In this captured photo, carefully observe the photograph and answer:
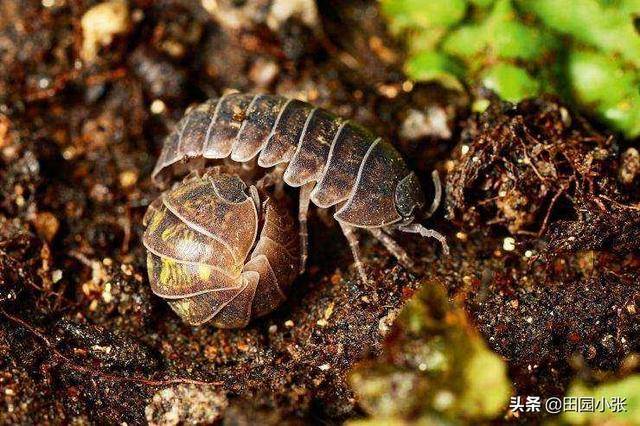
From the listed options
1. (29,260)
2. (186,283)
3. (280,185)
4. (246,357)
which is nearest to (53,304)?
(29,260)

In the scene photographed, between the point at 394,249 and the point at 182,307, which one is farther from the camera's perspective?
the point at 394,249

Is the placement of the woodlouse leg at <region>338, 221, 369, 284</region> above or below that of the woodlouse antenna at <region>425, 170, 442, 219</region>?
below

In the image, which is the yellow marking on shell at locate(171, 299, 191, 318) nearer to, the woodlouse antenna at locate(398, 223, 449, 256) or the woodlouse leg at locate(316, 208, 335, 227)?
the woodlouse leg at locate(316, 208, 335, 227)

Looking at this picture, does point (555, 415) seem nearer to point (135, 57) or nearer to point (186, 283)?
point (186, 283)

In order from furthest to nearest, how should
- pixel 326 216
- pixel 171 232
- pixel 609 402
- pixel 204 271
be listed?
pixel 326 216 → pixel 171 232 → pixel 204 271 → pixel 609 402

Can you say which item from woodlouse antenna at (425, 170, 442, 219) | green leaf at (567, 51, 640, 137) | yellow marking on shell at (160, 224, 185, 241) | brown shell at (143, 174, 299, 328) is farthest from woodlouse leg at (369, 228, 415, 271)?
green leaf at (567, 51, 640, 137)

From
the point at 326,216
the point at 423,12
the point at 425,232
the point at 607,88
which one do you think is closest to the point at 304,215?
the point at 326,216

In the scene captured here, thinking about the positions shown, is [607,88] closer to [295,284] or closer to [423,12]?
[423,12]
